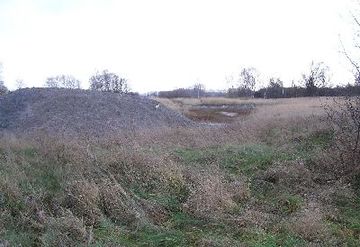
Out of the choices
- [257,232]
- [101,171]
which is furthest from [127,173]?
[257,232]

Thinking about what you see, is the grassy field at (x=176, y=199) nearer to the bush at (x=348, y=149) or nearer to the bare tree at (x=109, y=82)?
the bush at (x=348, y=149)

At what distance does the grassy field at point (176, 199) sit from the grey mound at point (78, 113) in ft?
24.2

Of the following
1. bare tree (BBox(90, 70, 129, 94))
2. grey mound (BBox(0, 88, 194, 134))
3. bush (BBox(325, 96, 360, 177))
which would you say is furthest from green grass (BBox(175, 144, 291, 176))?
bare tree (BBox(90, 70, 129, 94))

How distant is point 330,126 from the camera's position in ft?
41.3

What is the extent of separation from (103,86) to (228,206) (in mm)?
72286

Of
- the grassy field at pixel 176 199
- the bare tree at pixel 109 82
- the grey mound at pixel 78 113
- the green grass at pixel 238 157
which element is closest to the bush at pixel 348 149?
the grassy field at pixel 176 199

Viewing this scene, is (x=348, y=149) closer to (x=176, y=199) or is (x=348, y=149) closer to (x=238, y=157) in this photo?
(x=238, y=157)

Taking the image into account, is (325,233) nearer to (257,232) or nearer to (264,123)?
(257,232)

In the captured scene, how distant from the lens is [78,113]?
20203mm

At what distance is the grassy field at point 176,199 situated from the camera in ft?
19.5

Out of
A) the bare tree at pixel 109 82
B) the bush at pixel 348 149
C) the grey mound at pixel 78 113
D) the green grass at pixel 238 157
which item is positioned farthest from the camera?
the bare tree at pixel 109 82

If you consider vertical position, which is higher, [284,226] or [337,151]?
[337,151]

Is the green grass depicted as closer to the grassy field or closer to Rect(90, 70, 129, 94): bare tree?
the grassy field

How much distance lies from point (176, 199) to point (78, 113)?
13723 mm
